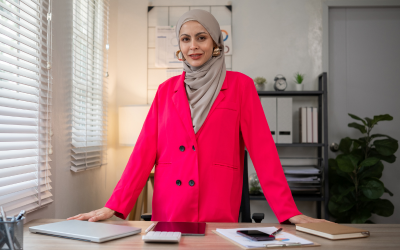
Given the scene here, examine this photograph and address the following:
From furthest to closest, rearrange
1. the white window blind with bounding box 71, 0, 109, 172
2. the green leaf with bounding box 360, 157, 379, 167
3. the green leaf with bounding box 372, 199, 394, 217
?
the green leaf with bounding box 372, 199, 394, 217
the green leaf with bounding box 360, 157, 379, 167
the white window blind with bounding box 71, 0, 109, 172

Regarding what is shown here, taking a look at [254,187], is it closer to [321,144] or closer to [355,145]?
[321,144]

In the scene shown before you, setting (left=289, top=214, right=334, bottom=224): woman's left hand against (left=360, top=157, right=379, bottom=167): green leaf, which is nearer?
(left=289, top=214, right=334, bottom=224): woman's left hand

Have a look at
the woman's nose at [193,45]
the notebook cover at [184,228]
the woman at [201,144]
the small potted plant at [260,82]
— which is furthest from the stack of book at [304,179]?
the notebook cover at [184,228]

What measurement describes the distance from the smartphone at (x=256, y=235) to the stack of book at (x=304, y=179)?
1.94m

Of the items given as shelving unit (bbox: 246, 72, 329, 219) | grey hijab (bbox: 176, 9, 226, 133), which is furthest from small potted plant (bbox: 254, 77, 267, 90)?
grey hijab (bbox: 176, 9, 226, 133)

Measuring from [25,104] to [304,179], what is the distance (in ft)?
7.24

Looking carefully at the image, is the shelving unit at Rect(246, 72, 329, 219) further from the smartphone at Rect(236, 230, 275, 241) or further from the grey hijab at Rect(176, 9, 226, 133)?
the smartphone at Rect(236, 230, 275, 241)

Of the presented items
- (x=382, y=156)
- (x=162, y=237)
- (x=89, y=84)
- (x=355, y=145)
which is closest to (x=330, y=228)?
(x=162, y=237)

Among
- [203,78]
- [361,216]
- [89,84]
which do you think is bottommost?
[361,216]

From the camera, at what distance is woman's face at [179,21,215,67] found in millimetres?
1357

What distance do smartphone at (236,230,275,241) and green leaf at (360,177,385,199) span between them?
2110 millimetres

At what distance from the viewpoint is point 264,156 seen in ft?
4.13

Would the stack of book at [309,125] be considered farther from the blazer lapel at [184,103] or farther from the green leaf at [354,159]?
the blazer lapel at [184,103]

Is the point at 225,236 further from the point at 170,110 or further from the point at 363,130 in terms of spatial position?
the point at 363,130
